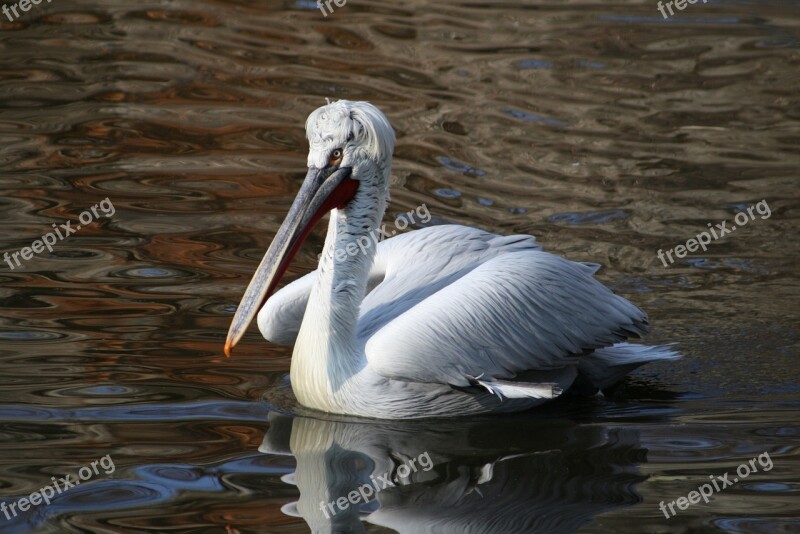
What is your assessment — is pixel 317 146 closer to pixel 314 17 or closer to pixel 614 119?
pixel 614 119

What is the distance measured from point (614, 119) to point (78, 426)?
17.5ft

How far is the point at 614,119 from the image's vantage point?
352 inches

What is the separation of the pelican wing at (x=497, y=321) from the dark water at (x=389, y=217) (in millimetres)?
277

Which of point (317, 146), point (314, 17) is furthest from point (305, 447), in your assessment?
point (314, 17)

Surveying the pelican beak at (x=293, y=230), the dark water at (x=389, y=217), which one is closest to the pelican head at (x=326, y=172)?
the pelican beak at (x=293, y=230)

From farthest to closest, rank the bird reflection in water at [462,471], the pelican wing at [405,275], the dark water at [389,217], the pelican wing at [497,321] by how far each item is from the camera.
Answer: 1. the pelican wing at [405,275]
2. the pelican wing at [497,321]
3. the dark water at [389,217]
4. the bird reflection in water at [462,471]

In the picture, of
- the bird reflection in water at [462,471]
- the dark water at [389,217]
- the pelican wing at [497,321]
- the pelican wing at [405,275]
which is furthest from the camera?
the pelican wing at [405,275]

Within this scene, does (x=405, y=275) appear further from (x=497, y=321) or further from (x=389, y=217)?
(x=389, y=217)

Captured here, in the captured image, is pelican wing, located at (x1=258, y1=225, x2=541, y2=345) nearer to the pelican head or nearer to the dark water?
the dark water

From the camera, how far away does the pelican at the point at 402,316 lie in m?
4.74

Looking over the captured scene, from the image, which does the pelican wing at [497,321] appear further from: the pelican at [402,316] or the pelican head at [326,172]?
the pelican head at [326,172]

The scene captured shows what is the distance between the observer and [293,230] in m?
4.80

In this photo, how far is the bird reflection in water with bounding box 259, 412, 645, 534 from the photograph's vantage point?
4090 millimetres

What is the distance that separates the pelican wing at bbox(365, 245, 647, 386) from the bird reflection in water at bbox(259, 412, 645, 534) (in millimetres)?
238
